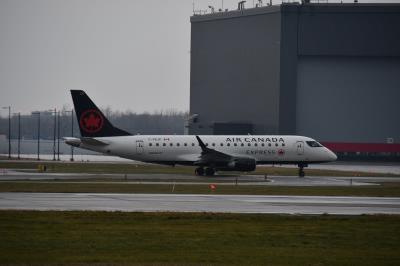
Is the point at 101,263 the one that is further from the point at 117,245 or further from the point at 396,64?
the point at 396,64

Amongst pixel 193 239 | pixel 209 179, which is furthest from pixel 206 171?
pixel 193 239

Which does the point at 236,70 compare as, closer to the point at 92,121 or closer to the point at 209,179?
the point at 92,121

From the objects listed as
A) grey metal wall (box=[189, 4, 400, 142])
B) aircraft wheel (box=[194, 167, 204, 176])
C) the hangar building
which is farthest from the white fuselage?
the hangar building

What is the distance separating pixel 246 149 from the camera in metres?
63.5

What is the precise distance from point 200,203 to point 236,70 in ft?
243

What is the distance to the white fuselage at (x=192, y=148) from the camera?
63438 millimetres

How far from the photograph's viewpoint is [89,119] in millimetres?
63594

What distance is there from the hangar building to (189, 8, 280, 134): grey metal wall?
0.18 meters

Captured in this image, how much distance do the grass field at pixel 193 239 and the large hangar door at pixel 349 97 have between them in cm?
7158

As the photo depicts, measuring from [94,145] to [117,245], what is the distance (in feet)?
132

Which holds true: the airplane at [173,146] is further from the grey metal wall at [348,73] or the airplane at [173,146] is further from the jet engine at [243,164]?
the grey metal wall at [348,73]

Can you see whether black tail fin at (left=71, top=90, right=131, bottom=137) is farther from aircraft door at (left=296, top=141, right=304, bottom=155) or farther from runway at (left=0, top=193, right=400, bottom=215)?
runway at (left=0, top=193, right=400, bottom=215)

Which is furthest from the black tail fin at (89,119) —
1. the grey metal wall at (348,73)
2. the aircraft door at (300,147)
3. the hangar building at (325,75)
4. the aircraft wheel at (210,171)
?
the grey metal wall at (348,73)

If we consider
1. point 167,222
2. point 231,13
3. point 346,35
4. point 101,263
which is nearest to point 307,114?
point 346,35
